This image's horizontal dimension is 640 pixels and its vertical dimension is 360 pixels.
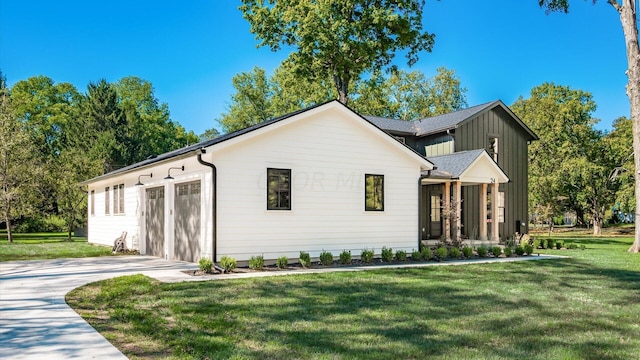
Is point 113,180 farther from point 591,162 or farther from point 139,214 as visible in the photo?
point 591,162

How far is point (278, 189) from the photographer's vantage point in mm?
13438

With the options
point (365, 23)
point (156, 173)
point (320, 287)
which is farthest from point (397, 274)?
point (365, 23)

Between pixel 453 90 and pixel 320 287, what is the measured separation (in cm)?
4552

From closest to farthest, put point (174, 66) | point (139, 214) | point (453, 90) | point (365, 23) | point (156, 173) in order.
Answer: point (156, 173), point (139, 214), point (365, 23), point (174, 66), point (453, 90)

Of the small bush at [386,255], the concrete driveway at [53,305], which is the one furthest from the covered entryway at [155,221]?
the small bush at [386,255]

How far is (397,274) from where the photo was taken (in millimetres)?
11703

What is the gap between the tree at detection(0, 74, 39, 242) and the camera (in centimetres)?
2462

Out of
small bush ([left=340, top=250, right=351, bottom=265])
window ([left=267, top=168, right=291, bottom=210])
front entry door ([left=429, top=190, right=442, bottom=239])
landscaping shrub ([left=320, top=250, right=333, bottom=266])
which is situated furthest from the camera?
front entry door ([left=429, top=190, right=442, bottom=239])

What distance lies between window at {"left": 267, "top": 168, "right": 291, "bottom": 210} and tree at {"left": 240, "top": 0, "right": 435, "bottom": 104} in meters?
13.5

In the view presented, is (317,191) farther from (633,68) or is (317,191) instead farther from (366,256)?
(633,68)

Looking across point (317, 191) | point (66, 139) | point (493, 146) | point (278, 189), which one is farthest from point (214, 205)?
point (66, 139)

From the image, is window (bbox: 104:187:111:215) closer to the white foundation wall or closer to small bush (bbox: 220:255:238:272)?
the white foundation wall

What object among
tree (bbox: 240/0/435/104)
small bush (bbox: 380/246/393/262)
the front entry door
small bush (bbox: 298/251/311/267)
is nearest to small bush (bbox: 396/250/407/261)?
small bush (bbox: 380/246/393/262)

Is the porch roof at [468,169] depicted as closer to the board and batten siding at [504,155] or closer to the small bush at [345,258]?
the board and batten siding at [504,155]
